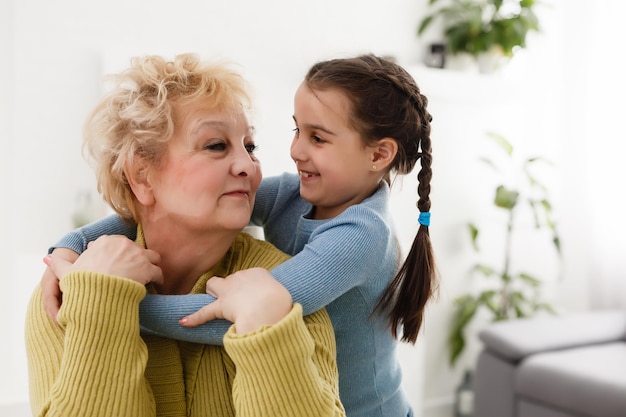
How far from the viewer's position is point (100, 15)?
9.80ft

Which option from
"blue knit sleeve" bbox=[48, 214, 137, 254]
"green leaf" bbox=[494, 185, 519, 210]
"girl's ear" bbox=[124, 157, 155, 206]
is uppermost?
"girl's ear" bbox=[124, 157, 155, 206]

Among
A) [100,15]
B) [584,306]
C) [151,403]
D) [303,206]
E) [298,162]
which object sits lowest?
[584,306]

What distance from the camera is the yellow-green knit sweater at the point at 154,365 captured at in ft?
3.48

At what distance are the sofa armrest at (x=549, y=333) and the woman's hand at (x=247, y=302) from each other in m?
2.51

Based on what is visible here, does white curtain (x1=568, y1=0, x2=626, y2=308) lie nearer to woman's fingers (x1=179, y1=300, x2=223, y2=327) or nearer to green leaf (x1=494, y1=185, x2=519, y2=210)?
green leaf (x1=494, y1=185, x2=519, y2=210)

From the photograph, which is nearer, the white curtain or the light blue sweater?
the light blue sweater

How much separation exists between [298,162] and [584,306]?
149 inches

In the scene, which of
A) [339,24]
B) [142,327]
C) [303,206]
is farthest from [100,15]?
[142,327]

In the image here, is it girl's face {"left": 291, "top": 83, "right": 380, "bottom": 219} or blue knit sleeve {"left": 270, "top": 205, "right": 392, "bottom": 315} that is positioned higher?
girl's face {"left": 291, "top": 83, "right": 380, "bottom": 219}

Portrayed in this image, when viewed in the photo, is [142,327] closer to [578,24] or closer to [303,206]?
[303,206]

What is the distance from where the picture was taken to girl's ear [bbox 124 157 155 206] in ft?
4.44

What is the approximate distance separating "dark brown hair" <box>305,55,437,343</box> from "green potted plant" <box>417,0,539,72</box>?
8.54 ft

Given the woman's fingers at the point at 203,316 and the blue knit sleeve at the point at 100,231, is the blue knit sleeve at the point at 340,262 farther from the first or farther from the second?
the blue knit sleeve at the point at 100,231

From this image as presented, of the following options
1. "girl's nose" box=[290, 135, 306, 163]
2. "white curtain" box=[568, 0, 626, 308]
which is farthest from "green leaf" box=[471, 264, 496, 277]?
"girl's nose" box=[290, 135, 306, 163]
